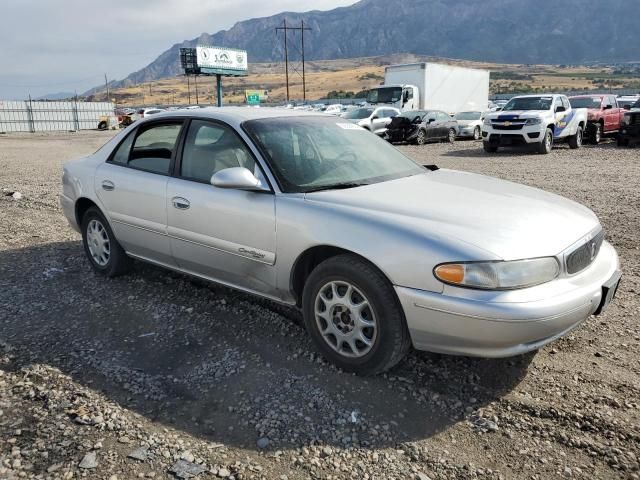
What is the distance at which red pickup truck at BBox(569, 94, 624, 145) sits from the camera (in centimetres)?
1897

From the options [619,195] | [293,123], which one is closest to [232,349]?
[293,123]

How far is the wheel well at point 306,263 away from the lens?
345 cm

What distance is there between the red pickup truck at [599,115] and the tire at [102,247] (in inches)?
710

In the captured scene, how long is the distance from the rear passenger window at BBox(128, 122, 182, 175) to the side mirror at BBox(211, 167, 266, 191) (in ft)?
3.08

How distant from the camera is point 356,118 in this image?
22.2 meters

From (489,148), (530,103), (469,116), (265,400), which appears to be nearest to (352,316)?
(265,400)

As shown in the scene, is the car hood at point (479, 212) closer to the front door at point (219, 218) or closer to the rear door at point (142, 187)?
the front door at point (219, 218)

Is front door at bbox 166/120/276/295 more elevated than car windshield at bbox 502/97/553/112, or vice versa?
car windshield at bbox 502/97/553/112

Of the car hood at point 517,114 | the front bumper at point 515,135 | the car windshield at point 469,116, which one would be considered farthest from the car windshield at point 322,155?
the car windshield at point 469,116

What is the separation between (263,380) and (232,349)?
0.48 metres

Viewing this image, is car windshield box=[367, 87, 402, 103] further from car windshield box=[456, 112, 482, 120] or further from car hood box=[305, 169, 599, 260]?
car hood box=[305, 169, 599, 260]

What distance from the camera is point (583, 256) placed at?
326 cm

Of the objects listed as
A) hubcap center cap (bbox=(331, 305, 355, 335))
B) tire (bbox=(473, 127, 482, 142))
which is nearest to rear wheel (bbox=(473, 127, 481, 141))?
tire (bbox=(473, 127, 482, 142))

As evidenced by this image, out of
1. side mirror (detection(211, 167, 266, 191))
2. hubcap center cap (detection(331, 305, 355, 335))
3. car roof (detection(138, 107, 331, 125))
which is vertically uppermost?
car roof (detection(138, 107, 331, 125))
